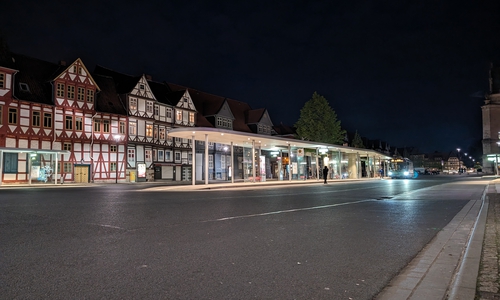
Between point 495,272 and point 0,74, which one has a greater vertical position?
point 0,74

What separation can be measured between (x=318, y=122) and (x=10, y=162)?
3741 centimetres

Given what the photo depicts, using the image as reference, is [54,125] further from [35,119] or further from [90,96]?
[90,96]

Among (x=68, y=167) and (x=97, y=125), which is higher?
(x=97, y=125)

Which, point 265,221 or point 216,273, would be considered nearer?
point 216,273

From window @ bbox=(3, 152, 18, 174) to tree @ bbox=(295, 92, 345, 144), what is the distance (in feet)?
115

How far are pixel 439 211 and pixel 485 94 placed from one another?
348 ft

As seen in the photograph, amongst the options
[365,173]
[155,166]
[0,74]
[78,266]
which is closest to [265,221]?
[78,266]

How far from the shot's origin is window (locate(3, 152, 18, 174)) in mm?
36125

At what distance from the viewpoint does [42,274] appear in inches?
175

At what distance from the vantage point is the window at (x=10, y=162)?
119ft

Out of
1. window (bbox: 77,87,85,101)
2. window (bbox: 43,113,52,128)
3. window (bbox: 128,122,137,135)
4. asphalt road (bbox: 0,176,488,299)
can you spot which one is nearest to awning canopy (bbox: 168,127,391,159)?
window (bbox: 128,122,137,135)

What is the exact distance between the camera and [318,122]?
52.7 meters

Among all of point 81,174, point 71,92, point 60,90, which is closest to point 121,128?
point 71,92

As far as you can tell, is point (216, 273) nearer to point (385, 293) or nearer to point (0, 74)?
point (385, 293)
